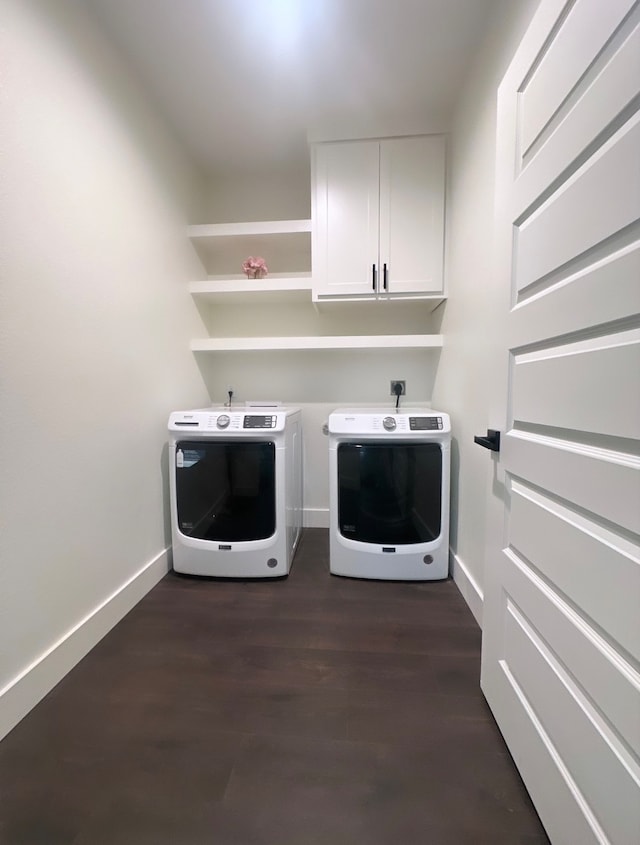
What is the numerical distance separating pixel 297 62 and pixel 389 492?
2.11 m

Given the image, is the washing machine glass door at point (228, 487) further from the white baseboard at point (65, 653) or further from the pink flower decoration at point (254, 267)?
the pink flower decoration at point (254, 267)

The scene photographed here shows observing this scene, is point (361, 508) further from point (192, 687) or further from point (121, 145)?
point (121, 145)

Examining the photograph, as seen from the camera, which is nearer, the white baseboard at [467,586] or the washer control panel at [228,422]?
the white baseboard at [467,586]

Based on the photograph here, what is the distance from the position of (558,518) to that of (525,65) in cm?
116

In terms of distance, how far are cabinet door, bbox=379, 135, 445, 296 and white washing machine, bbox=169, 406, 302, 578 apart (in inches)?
43.5

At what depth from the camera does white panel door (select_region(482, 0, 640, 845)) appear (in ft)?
1.81

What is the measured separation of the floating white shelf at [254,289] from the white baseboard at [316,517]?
154cm

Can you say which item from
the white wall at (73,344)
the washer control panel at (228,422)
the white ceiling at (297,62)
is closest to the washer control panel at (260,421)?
the washer control panel at (228,422)

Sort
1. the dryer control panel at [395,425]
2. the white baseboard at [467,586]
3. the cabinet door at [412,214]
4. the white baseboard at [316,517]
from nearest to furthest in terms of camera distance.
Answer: the white baseboard at [467,586], the dryer control panel at [395,425], the cabinet door at [412,214], the white baseboard at [316,517]

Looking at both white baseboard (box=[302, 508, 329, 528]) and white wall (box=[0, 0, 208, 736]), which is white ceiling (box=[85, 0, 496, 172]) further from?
white baseboard (box=[302, 508, 329, 528])

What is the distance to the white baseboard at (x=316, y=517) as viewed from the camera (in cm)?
244

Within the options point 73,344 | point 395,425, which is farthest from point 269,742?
point 73,344

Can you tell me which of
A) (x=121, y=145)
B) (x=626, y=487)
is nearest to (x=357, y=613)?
(x=626, y=487)

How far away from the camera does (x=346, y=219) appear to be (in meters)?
1.91
